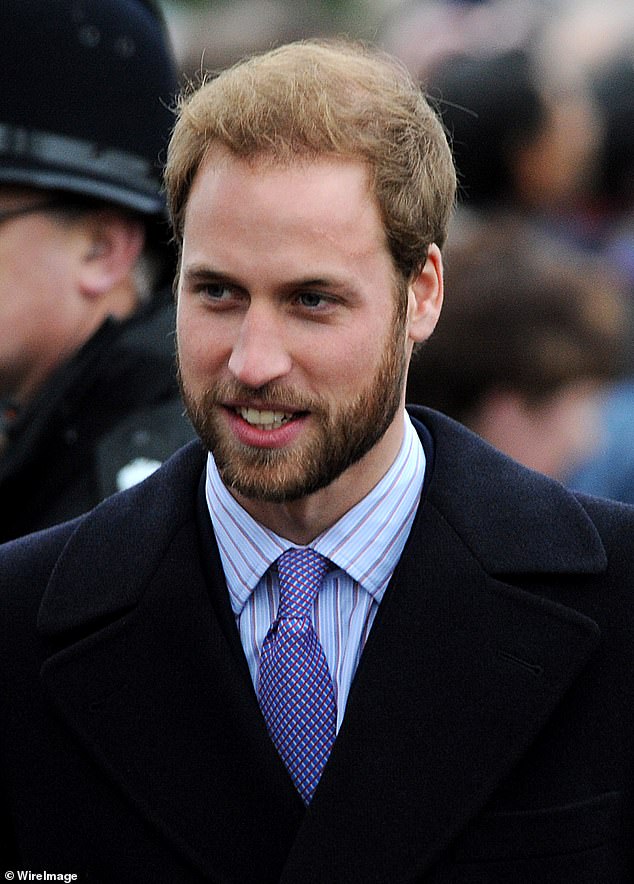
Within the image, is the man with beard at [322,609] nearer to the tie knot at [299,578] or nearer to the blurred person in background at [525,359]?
the tie knot at [299,578]

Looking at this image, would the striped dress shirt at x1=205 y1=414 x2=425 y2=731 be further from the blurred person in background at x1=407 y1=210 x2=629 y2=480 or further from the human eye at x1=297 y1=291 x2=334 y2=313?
the blurred person in background at x1=407 y1=210 x2=629 y2=480

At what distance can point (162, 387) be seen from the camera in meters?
4.14

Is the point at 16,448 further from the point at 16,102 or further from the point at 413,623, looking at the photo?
the point at 413,623

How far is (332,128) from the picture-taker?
2846mm

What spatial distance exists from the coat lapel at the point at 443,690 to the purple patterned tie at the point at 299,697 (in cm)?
6

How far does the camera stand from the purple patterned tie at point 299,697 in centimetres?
295

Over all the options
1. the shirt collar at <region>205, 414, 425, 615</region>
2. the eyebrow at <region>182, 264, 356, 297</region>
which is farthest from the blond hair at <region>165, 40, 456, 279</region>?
the shirt collar at <region>205, 414, 425, 615</region>

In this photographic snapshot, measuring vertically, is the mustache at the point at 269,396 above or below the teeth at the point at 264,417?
above

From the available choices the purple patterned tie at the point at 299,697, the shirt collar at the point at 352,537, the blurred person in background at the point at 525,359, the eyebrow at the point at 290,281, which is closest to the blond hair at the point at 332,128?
the eyebrow at the point at 290,281

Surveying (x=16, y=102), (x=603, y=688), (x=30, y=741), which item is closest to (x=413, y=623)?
(x=603, y=688)

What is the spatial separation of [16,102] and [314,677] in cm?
193

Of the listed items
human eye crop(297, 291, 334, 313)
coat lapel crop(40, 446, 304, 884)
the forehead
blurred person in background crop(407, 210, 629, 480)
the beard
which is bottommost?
blurred person in background crop(407, 210, 629, 480)

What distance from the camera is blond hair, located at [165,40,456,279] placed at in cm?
284

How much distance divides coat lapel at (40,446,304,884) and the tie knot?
12cm
